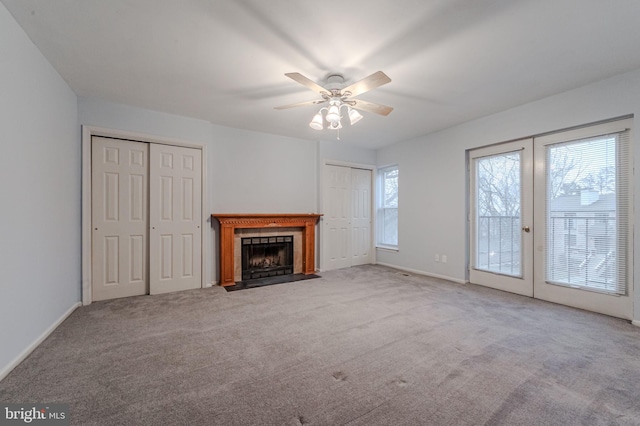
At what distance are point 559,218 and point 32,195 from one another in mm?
5403

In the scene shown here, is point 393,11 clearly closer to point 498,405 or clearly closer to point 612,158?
point 498,405

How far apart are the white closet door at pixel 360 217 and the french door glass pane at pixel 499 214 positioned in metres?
2.18

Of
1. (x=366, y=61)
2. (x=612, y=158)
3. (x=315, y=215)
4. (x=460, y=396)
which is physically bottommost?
(x=460, y=396)

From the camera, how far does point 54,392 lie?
1.65m

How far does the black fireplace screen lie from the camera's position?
4504 millimetres

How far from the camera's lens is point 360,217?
5758 millimetres

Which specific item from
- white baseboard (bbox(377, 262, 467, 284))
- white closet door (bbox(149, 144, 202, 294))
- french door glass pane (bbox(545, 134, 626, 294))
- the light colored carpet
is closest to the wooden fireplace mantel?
white closet door (bbox(149, 144, 202, 294))

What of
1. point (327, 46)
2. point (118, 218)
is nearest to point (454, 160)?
point (327, 46)

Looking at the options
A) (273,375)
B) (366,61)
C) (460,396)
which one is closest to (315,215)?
(366,61)

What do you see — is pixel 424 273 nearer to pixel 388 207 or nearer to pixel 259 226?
pixel 388 207

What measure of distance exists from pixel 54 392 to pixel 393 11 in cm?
331

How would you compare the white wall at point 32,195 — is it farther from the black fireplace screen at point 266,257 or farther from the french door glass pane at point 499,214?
the french door glass pane at point 499,214

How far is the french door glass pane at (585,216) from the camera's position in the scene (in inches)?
114

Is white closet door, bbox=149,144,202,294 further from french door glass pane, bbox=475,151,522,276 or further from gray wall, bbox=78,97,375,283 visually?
french door glass pane, bbox=475,151,522,276
